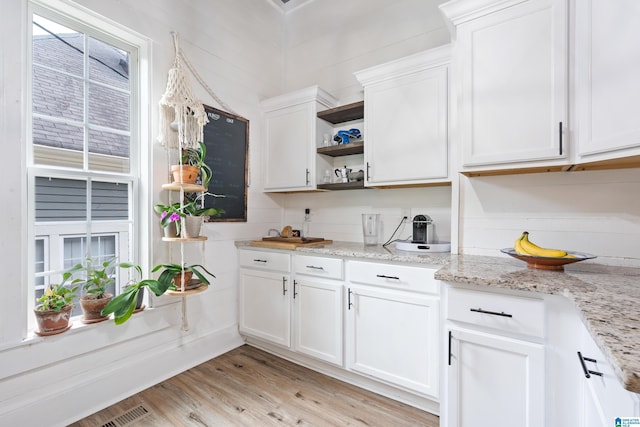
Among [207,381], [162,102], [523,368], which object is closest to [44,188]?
[162,102]

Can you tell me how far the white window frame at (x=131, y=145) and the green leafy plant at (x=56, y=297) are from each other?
0.07 metres

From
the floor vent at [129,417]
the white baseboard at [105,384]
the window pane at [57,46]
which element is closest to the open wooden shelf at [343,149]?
the window pane at [57,46]

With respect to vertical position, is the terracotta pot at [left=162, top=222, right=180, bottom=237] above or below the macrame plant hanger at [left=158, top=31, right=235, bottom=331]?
below

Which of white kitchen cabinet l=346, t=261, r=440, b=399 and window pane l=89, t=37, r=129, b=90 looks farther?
window pane l=89, t=37, r=129, b=90

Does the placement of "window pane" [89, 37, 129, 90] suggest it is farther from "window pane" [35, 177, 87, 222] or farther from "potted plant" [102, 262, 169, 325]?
"potted plant" [102, 262, 169, 325]

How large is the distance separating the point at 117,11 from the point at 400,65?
6.30 feet

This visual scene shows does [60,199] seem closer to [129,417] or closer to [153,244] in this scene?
[153,244]

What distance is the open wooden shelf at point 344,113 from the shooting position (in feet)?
8.03

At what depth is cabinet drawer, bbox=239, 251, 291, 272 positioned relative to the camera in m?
2.34

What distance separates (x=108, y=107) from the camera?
76.5 inches

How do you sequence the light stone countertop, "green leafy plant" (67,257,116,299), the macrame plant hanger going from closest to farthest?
the light stone countertop, "green leafy plant" (67,257,116,299), the macrame plant hanger

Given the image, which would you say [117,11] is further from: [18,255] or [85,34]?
[18,255]

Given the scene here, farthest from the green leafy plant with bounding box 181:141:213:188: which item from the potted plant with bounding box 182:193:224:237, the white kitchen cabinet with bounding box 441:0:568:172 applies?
the white kitchen cabinet with bounding box 441:0:568:172

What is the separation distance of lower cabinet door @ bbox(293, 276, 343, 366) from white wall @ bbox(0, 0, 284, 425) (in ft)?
2.42
